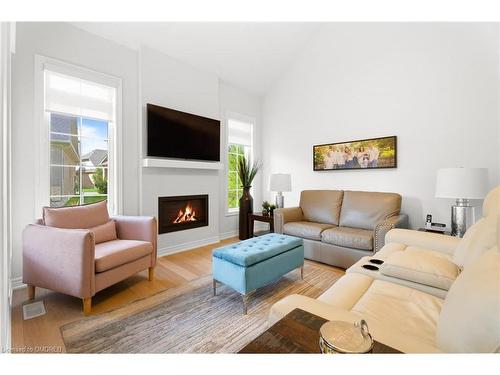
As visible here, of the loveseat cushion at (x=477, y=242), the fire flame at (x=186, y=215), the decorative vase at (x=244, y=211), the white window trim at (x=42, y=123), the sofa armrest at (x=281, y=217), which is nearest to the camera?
the loveseat cushion at (x=477, y=242)

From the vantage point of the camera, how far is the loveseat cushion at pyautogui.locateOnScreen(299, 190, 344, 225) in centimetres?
343

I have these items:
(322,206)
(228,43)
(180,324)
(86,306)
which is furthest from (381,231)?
(228,43)

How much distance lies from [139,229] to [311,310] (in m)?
2.15

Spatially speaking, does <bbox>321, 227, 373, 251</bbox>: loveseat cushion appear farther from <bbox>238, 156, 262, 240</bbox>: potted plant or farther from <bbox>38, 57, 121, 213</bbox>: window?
<bbox>38, 57, 121, 213</bbox>: window

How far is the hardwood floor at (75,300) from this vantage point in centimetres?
152

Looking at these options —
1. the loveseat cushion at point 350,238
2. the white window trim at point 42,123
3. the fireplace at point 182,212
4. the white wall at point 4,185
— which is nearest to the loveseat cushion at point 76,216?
the white window trim at point 42,123

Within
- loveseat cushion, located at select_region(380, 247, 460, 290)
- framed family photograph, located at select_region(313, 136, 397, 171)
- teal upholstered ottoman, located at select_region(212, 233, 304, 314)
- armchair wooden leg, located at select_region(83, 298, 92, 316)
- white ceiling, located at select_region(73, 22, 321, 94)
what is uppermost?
white ceiling, located at select_region(73, 22, 321, 94)

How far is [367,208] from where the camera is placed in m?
3.12

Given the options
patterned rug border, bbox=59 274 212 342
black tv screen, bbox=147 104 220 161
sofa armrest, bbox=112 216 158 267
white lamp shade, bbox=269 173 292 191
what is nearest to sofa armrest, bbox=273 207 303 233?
white lamp shade, bbox=269 173 292 191

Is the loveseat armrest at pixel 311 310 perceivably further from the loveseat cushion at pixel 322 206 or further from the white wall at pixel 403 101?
the white wall at pixel 403 101

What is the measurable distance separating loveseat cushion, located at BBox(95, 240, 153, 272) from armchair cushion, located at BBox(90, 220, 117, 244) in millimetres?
65

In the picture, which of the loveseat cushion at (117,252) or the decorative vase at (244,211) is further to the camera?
the decorative vase at (244,211)

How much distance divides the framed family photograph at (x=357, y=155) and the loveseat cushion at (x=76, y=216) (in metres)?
3.27

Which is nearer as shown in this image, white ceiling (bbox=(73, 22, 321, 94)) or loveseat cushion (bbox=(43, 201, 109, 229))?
loveseat cushion (bbox=(43, 201, 109, 229))
